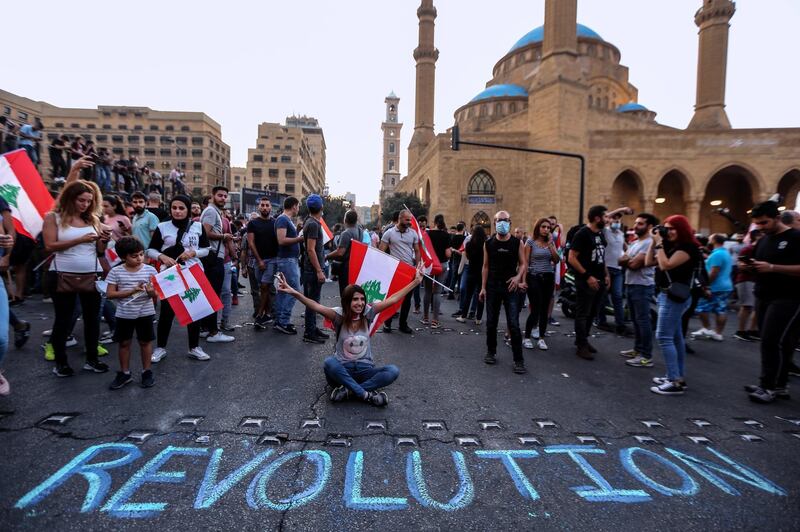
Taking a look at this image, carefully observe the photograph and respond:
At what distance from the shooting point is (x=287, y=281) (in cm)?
628

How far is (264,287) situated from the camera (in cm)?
679

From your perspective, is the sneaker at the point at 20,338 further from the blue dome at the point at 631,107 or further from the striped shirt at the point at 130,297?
the blue dome at the point at 631,107

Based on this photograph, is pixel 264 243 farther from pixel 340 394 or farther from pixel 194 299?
pixel 340 394

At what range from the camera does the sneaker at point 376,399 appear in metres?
3.78

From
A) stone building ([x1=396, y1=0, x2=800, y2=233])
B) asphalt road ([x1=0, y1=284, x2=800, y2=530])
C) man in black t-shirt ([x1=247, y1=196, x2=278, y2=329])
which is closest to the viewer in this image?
asphalt road ([x1=0, y1=284, x2=800, y2=530])

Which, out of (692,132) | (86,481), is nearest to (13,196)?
(86,481)

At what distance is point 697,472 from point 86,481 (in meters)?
4.12

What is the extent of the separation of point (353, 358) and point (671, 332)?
360 cm

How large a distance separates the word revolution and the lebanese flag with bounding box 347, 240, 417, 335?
2340 millimetres

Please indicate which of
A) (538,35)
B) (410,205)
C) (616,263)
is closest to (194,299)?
(616,263)

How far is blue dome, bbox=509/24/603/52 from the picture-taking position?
1855 inches

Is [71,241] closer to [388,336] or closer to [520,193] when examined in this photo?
[388,336]

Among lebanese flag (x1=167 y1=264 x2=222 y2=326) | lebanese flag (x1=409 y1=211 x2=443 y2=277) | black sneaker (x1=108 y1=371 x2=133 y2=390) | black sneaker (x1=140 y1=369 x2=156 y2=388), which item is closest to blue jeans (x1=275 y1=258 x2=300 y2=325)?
lebanese flag (x1=167 y1=264 x2=222 y2=326)

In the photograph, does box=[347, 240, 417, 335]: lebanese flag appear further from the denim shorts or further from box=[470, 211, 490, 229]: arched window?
box=[470, 211, 490, 229]: arched window
